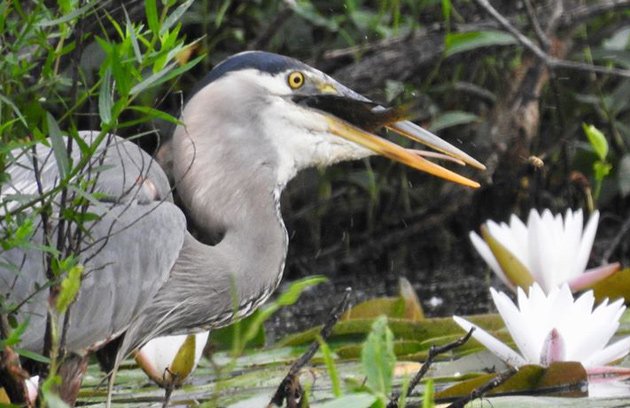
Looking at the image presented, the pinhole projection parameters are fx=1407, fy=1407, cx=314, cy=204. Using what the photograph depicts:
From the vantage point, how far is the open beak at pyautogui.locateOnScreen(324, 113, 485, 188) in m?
2.98

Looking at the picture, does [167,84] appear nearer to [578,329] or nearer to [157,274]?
[157,274]

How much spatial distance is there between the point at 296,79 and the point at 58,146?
1.32 meters

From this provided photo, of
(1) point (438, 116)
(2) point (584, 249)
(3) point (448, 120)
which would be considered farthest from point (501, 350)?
(1) point (438, 116)

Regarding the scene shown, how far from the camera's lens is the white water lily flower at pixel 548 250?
312 centimetres

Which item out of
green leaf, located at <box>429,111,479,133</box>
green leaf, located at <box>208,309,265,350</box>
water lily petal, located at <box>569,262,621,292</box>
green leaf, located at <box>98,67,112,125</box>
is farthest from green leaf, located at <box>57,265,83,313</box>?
green leaf, located at <box>429,111,479,133</box>

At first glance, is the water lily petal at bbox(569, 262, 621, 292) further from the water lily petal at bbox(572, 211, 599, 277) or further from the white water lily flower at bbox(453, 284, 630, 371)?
the white water lily flower at bbox(453, 284, 630, 371)

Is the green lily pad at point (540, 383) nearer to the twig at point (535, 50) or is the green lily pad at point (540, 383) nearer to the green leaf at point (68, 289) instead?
the green leaf at point (68, 289)

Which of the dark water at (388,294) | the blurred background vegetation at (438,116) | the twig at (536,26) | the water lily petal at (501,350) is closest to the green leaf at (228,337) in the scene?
the dark water at (388,294)

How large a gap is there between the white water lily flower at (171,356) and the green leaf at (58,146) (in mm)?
842

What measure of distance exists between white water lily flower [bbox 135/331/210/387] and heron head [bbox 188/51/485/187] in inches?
19.2

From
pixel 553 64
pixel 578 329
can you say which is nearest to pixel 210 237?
pixel 578 329

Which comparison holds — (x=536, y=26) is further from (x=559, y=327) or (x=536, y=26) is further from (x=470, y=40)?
(x=559, y=327)

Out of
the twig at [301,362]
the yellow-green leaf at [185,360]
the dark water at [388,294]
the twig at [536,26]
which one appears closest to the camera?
the twig at [301,362]

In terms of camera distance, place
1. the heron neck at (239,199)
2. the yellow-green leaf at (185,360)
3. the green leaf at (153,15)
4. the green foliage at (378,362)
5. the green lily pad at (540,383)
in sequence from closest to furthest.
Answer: the green foliage at (378,362), the green leaf at (153,15), the green lily pad at (540,383), the yellow-green leaf at (185,360), the heron neck at (239,199)
